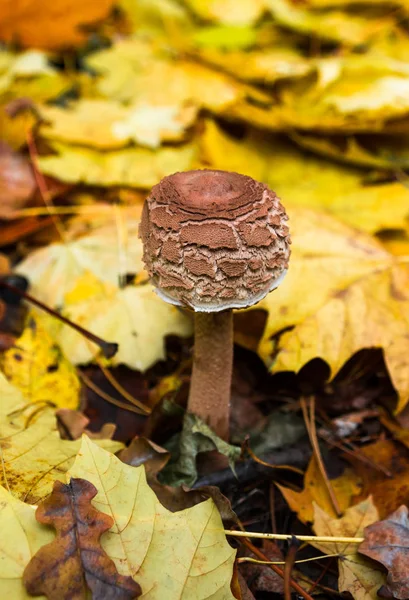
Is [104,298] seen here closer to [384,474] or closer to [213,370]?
[213,370]

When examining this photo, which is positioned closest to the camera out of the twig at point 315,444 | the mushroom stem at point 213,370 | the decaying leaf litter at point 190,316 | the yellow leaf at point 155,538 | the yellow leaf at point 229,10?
the yellow leaf at point 155,538

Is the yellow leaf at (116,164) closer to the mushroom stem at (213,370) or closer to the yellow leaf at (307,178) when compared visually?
the yellow leaf at (307,178)

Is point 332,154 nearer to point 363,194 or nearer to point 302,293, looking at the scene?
point 363,194

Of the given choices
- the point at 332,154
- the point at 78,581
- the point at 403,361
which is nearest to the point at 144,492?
the point at 78,581

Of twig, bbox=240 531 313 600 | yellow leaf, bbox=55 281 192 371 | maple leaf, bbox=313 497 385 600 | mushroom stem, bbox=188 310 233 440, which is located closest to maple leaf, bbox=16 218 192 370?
yellow leaf, bbox=55 281 192 371

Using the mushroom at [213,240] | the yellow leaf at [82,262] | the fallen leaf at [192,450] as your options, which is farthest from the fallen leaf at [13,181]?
the fallen leaf at [192,450]

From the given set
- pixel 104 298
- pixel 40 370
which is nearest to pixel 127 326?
pixel 104 298
